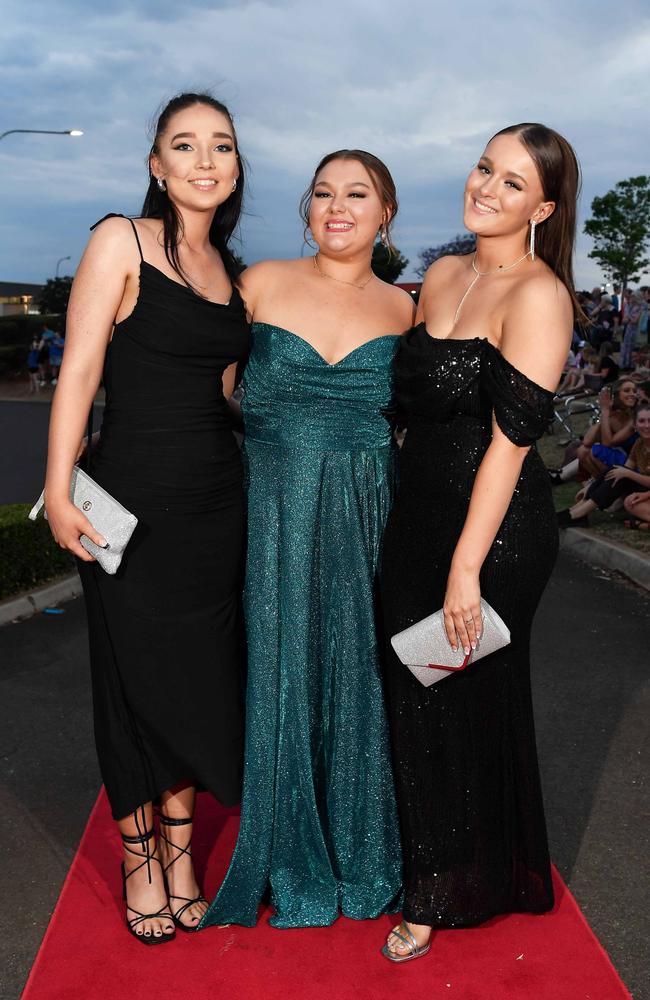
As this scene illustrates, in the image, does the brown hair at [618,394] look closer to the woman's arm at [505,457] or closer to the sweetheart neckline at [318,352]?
the sweetheart neckline at [318,352]

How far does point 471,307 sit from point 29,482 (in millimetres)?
10777

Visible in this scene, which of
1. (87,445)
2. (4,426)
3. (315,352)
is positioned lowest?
(4,426)

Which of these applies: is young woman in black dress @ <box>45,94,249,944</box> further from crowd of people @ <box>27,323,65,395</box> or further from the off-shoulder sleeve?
crowd of people @ <box>27,323,65,395</box>

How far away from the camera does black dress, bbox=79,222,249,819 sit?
116 inches

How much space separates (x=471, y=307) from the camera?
9.39 ft

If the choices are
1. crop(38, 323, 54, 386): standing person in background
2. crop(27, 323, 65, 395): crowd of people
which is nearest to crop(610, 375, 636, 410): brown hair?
crop(27, 323, 65, 395): crowd of people

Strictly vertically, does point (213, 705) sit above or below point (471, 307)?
below

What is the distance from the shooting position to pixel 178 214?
3.06 metres

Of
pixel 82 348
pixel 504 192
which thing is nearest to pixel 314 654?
pixel 82 348

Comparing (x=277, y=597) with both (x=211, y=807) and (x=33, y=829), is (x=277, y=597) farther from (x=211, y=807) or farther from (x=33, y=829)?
(x=33, y=829)

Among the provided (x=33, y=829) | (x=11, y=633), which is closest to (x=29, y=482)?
(x=11, y=633)

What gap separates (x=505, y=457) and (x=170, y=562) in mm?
1039

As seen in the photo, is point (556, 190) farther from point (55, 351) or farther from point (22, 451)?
point (55, 351)

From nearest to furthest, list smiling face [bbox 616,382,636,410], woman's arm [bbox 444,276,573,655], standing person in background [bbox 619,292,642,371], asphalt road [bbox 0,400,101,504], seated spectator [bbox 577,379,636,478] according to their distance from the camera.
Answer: woman's arm [bbox 444,276,573,655] → seated spectator [bbox 577,379,636,478] → smiling face [bbox 616,382,636,410] → asphalt road [bbox 0,400,101,504] → standing person in background [bbox 619,292,642,371]
